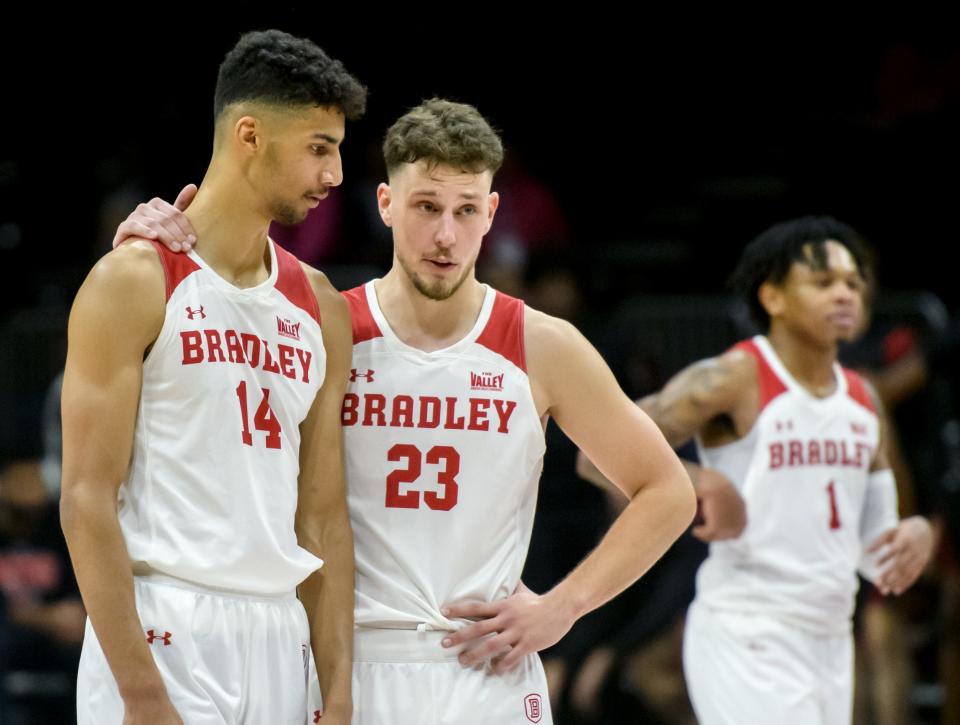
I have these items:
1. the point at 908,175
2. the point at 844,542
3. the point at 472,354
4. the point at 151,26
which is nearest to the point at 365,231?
the point at 151,26

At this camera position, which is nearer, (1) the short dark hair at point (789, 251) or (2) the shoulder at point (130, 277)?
(2) the shoulder at point (130, 277)

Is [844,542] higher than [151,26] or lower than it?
lower

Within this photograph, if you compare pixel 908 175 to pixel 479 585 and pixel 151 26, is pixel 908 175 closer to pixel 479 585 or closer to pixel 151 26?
pixel 151 26

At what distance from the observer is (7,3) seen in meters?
9.43

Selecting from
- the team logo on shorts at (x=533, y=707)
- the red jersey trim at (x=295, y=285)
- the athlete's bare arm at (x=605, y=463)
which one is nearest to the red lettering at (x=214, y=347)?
the red jersey trim at (x=295, y=285)

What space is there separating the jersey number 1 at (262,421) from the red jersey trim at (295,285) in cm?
28

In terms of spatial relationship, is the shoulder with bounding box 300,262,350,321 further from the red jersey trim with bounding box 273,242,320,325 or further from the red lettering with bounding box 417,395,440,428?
the red lettering with bounding box 417,395,440,428

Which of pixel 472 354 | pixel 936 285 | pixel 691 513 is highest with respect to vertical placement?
pixel 936 285

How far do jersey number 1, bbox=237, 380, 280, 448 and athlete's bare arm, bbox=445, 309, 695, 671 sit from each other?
692 millimetres

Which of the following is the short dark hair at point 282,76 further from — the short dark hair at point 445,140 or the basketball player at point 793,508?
the basketball player at point 793,508

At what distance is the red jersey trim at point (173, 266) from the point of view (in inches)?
134

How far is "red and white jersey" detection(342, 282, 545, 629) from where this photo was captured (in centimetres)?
383

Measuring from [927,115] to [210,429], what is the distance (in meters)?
7.48

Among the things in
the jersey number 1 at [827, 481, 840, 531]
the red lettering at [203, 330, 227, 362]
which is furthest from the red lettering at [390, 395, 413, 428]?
the jersey number 1 at [827, 481, 840, 531]
